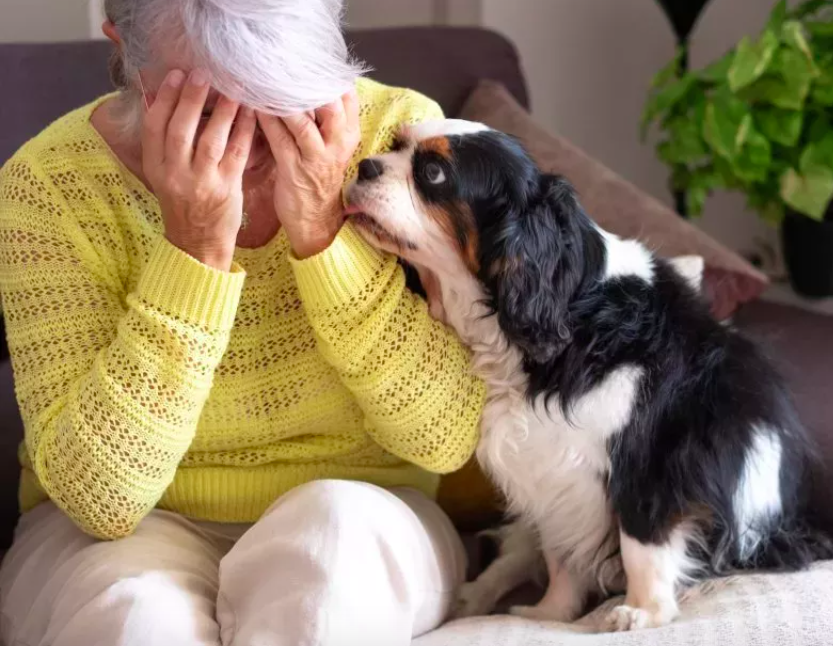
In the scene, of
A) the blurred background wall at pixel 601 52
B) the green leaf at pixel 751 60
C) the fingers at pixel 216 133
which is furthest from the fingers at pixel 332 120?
the blurred background wall at pixel 601 52

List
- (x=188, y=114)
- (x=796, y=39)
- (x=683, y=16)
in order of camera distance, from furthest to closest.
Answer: (x=683, y=16) < (x=796, y=39) < (x=188, y=114)

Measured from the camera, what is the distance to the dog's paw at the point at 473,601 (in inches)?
58.4

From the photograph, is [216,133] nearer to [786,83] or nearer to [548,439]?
[548,439]

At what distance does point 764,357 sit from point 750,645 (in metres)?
0.44

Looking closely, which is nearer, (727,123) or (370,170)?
(370,170)

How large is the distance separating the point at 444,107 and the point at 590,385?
898 mm

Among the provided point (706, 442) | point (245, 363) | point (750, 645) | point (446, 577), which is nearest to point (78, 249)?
point (245, 363)

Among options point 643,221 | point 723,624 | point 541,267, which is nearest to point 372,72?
point 643,221

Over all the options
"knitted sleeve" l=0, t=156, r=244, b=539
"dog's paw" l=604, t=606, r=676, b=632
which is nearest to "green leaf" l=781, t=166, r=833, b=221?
"dog's paw" l=604, t=606, r=676, b=632

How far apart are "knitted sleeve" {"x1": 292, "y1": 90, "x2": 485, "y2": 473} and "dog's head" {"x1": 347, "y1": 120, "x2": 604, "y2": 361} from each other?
5 cm

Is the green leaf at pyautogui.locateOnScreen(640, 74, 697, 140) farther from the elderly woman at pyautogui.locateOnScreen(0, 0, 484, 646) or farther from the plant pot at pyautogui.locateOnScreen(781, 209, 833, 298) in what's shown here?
the elderly woman at pyautogui.locateOnScreen(0, 0, 484, 646)

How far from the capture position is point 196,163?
118 centimetres

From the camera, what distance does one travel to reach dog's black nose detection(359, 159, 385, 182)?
128 cm

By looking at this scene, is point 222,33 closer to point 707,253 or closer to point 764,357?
point 764,357
